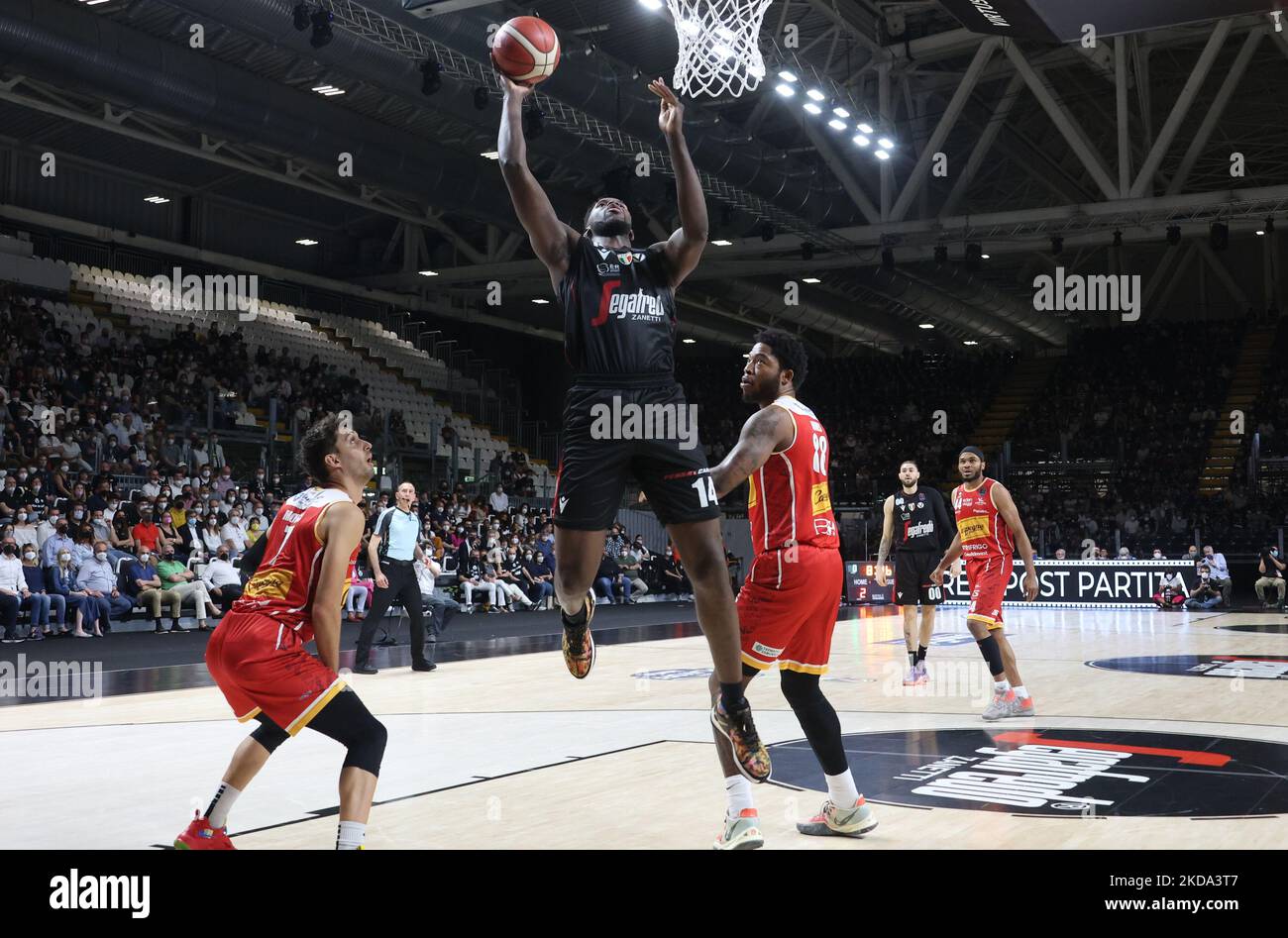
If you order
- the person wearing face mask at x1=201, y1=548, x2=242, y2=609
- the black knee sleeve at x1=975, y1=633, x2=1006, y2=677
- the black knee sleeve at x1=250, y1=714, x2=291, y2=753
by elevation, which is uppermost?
the person wearing face mask at x1=201, y1=548, x2=242, y2=609

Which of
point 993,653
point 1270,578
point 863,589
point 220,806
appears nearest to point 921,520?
point 993,653

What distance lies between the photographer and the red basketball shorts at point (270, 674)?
401 centimetres

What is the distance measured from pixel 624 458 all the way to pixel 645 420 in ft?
0.53

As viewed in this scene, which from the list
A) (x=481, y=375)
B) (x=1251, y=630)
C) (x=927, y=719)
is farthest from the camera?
(x=481, y=375)

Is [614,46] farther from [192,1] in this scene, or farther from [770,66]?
[192,1]

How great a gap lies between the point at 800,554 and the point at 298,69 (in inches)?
601

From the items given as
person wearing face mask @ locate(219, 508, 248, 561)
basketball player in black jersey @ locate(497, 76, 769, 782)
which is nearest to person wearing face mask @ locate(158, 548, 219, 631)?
person wearing face mask @ locate(219, 508, 248, 561)

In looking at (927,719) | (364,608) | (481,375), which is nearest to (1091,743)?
(927,719)

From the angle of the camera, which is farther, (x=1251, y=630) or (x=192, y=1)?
(x=1251, y=630)

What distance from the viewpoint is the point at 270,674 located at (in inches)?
158

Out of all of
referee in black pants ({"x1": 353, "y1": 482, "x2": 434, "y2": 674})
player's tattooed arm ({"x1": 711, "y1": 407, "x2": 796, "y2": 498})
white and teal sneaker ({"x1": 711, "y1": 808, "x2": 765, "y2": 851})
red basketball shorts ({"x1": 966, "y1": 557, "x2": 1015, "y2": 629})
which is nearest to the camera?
white and teal sneaker ({"x1": 711, "y1": 808, "x2": 765, "y2": 851})

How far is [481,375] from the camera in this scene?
3027cm

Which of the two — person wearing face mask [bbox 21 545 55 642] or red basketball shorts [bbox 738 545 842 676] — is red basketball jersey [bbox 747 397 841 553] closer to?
red basketball shorts [bbox 738 545 842 676]

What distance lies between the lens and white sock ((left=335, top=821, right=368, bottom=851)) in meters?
3.80
